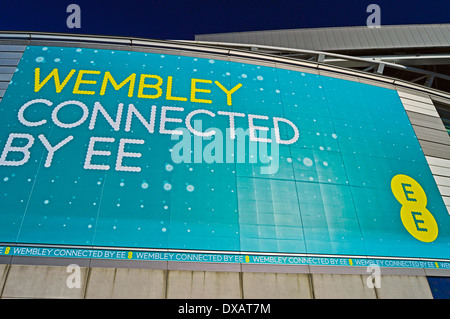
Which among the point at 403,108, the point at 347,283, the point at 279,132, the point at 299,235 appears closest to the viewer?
the point at 347,283

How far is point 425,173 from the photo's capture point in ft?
47.3

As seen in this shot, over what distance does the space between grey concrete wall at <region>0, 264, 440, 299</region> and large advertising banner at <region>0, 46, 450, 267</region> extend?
0.55m

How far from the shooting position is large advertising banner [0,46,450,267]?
10.5 meters

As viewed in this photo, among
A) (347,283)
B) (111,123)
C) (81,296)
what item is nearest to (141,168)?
(111,123)

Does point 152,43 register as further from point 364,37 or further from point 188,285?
point 364,37

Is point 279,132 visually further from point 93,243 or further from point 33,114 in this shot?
point 33,114

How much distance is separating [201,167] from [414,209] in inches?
353

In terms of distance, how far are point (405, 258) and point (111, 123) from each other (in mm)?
12187

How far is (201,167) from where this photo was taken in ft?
39.7

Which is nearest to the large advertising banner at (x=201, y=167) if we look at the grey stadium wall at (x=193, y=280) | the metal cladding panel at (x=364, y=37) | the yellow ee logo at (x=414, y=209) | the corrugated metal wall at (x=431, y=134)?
the yellow ee logo at (x=414, y=209)

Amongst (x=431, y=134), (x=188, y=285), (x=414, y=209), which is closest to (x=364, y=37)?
(x=431, y=134)

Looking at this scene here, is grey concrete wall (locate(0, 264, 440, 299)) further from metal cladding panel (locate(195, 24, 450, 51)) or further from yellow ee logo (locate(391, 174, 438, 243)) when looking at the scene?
metal cladding panel (locate(195, 24, 450, 51))

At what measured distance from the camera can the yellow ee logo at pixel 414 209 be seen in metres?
12.6

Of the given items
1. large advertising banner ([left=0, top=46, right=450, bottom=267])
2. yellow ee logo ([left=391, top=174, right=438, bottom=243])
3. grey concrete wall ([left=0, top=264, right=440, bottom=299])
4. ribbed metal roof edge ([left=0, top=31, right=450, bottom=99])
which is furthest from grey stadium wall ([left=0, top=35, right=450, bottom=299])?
Answer: ribbed metal roof edge ([left=0, top=31, right=450, bottom=99])
